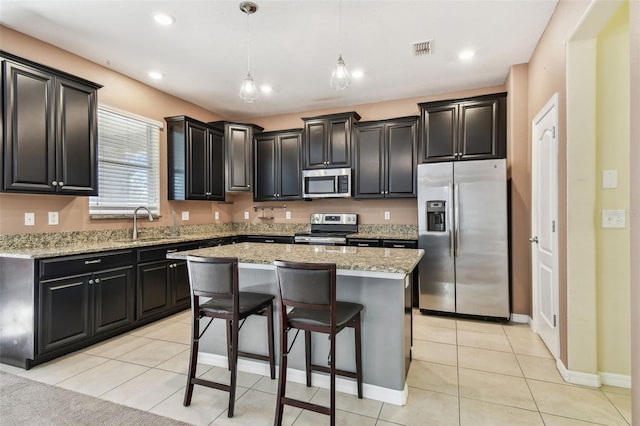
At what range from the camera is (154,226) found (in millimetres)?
4145

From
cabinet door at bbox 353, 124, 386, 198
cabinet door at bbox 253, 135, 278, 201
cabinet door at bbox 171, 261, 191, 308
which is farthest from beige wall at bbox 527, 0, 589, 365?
cabinet door at bbox 171, 261, 191, 308

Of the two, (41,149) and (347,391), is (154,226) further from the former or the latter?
(347,391)

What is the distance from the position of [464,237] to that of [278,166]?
2.85 m

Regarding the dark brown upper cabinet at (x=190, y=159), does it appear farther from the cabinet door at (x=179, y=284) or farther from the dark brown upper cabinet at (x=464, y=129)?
the dark brown upper cabinet at (x=464, y=129)

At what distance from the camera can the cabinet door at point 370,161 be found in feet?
14.6

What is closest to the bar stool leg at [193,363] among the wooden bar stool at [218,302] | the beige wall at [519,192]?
the wooden bar stool at [218,302]

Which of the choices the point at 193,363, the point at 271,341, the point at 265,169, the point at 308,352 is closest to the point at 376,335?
the point at 308,352

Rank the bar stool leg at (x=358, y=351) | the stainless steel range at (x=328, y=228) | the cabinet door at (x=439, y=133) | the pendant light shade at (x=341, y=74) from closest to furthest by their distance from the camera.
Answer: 1. the bar stool leg at (x=358, y=351)
2. the pendant light shade at (x=341, y=74)
3. the cabinet door at (x=439, y=133)
4. the stainless steel range at (x=328, y=228)

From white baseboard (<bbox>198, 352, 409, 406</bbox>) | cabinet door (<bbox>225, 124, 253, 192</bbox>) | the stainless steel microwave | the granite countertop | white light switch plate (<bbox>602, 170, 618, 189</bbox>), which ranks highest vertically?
cabinet door (<bbox>225, 124, 253, 192</bbox>)

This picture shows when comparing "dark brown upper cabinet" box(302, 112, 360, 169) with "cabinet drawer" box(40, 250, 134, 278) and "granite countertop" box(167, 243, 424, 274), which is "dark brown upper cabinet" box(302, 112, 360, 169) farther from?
"cabinet drawer" box(40, 250, 134, 278)

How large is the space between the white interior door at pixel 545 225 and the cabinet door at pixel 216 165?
4008 mm

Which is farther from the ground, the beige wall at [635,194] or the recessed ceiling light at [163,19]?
the recessed ceiling light at [163,19]

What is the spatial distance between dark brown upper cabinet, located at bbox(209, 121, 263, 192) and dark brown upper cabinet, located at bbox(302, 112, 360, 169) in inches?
36.6

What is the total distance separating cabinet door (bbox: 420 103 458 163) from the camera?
3.96 metres
